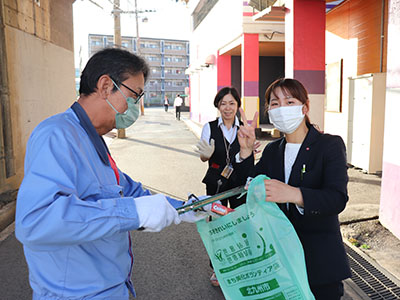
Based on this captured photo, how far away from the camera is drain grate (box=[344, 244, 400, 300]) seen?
10.7 ft

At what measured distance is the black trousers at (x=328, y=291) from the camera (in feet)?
6.66

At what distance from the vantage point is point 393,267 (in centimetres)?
380

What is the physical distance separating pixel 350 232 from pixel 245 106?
33.2ft

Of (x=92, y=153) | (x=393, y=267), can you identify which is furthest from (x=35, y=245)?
(x=393, y=267)

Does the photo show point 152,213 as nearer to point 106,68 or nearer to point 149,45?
point 106,68

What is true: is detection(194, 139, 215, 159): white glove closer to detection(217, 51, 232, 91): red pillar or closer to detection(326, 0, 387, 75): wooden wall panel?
detection(326, 0, 387, 75): wooden wall panel

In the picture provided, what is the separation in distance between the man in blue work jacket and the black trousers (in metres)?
1.02

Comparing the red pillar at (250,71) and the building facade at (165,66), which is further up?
the building facade at (165,66)

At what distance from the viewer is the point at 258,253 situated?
1805 millimetres

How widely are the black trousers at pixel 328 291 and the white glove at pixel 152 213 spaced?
1108mm

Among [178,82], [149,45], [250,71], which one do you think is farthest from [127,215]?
[178,82]

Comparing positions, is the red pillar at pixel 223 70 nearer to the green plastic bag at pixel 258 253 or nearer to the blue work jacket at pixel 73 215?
the green plastic bag at pixel 258 253

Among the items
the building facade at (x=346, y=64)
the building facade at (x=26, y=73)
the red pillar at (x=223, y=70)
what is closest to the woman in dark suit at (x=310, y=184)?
the building facade at (x=346, y=64)

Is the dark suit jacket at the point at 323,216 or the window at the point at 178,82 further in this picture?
the window at the point at 178,82
